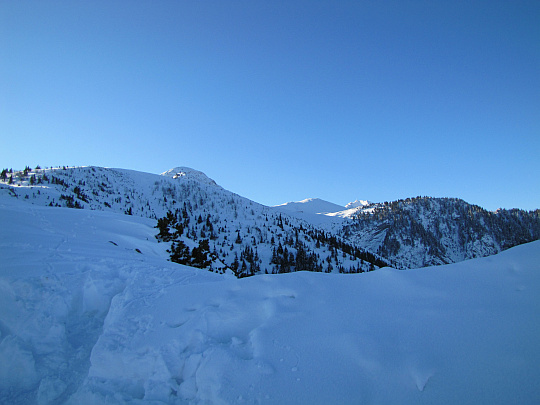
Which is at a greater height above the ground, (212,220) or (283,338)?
(283,338)

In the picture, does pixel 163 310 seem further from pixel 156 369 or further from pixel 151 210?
pixel 151 210

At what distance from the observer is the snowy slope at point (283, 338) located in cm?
445

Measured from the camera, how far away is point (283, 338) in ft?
18.9

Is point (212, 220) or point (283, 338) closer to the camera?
point (283, 338)

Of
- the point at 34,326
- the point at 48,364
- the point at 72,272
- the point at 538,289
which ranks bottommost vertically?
the point at 48,364

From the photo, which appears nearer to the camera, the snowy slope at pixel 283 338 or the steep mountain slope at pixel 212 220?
the snowy slope at pixel 283 338

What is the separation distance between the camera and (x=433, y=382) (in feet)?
14.0

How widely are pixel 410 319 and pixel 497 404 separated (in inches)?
78.3

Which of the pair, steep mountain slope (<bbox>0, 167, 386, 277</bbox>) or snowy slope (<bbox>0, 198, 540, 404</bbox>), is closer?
snowy slope (<bbox>0, 198, 540, 404</bbox>)

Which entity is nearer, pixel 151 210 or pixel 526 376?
pixel 526 376

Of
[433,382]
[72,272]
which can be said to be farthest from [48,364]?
[433,382]

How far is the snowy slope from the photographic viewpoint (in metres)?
4.45

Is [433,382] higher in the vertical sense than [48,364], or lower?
higher

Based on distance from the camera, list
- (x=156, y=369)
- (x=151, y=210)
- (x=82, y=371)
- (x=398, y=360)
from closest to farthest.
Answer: (x=398, y=360) < (x=156, y=369) < (x=82, y=371) < (x=151, y=210)
